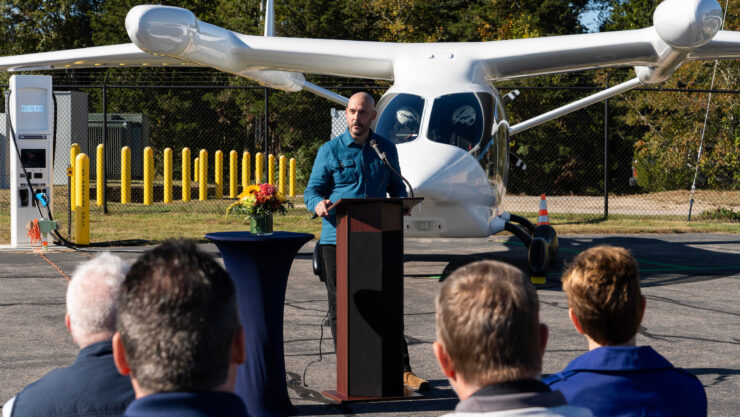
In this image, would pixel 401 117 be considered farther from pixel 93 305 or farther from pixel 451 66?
pixel 93 305

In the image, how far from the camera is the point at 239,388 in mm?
5004

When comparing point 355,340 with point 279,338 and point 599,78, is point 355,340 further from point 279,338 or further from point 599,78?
point 599,78

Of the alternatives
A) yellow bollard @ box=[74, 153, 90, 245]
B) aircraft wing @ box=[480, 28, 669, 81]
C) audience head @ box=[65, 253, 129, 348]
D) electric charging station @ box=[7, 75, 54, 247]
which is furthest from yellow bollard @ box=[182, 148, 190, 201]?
audience head @ box=[65, 253, 129, 348]

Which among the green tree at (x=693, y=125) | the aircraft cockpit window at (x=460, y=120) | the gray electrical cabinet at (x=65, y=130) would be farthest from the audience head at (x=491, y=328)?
the gray electrical cabinet at (x=65, y=130)

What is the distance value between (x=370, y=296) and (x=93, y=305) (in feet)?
9.79

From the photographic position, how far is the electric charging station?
1317 centimetres

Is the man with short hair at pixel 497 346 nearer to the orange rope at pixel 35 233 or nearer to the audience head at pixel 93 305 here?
the audience head at pixel 93 305

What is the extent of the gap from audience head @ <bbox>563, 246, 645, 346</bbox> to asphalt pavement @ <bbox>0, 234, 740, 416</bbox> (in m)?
1.11

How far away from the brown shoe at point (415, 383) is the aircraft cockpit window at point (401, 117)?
4669mm

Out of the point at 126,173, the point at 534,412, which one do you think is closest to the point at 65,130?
the point at 126,173

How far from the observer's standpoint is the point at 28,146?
13.3 meters

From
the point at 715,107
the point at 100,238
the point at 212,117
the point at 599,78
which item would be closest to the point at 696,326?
the point at 100,238

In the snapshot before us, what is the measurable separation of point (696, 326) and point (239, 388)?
15.6ft

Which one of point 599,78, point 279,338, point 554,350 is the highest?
point 599,78
